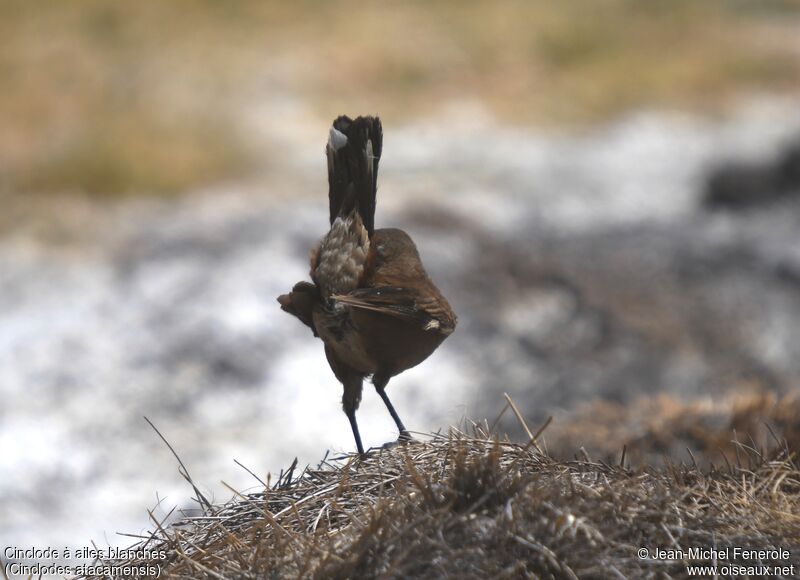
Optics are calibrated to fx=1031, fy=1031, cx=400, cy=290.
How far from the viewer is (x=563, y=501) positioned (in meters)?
2.45

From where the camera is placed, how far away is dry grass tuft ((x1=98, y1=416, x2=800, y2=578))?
235cm

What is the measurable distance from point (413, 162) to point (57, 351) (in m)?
5.13

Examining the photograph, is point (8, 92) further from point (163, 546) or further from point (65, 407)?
point (163, 546)

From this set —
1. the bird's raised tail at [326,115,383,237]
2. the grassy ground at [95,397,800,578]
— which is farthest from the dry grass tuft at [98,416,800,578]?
the bird's raised tail at [326,115,383,237]

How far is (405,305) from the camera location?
3430 millimetres

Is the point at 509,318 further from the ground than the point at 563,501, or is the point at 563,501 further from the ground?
the point at 509,318

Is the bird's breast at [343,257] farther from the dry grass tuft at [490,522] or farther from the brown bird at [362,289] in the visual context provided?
the dry grass tuft at [490,522]

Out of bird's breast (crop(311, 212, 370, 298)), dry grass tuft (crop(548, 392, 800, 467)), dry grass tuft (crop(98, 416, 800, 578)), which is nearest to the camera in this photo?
dry grass tuft (crop(98, 416, 800, 578))

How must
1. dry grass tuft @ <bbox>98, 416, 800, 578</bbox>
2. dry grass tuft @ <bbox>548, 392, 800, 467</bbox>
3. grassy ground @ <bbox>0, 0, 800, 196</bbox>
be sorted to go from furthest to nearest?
grassy ground @ <bbox>0, 0, 800, 196</bbox> < dry grass tuft @ <bbox>548, 392, 800, 467</bbox> < dry grass tuft @ <bbox>98, 416, 800, 578</bbox>

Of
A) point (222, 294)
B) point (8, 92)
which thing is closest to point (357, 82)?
point (8, 92)

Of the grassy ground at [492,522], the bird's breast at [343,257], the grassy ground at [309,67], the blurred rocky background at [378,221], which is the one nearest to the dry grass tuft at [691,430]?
the blurred rocky background at [378,221]

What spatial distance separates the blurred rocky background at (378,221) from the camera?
7199 mm

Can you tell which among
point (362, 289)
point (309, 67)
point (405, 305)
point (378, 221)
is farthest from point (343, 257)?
point (309, 67)

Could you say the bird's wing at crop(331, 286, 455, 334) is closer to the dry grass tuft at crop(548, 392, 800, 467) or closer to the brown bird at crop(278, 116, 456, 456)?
the brown bird at crop(278, 116, 456, 456)
